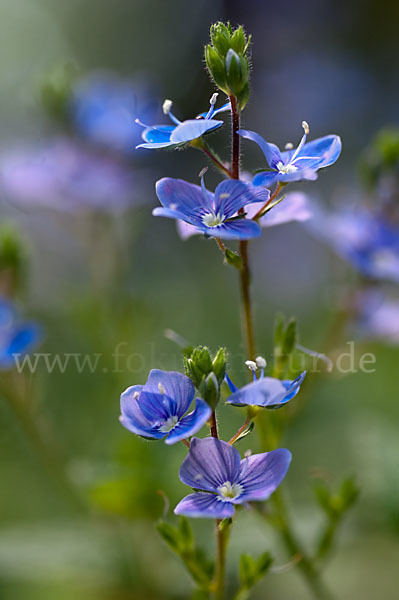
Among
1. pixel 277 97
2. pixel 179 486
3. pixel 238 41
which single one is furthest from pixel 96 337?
pixel 277 97

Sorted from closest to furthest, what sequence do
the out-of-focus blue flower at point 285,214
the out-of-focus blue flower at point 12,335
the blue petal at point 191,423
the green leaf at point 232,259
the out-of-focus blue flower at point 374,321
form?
the blue petal at point 191,423 < the green leaf at point 232,259 < the out-of-focus blue flower at point 285,214 < the out-of-focus blue flower at point 12,335 < the out-of-focus blue flower at point 374,321

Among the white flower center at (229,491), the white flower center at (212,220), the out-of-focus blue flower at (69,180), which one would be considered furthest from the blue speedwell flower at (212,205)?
the out-of-focus blue flower at (69,180)

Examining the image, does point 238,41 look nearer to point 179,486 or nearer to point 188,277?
point 179,486

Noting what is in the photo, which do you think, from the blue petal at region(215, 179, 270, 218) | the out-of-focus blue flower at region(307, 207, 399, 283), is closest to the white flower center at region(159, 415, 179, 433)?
the blue petal at region(215, 179, 270, 218)

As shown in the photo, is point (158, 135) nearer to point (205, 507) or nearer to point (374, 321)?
point (205, 507)

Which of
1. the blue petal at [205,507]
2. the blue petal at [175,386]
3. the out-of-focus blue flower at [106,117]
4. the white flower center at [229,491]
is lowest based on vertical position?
the blue petal at [205,507]

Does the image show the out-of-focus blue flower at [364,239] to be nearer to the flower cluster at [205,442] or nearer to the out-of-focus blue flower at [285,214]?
the out-of-focus blue flower at [285,214]

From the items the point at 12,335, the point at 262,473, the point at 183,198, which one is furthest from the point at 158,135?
the point at 12,335
